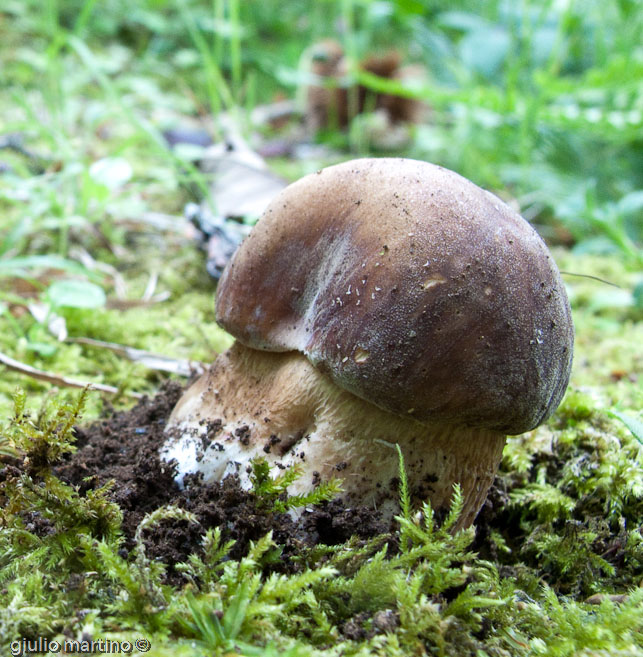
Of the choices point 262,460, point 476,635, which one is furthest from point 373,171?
point 476,635

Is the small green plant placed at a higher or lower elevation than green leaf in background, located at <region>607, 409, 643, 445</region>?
lower

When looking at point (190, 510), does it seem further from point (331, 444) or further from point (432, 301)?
point (432, 301)

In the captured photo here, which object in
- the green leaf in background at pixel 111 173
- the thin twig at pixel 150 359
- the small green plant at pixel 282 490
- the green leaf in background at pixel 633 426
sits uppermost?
the green leaf in background at pixel 111 173

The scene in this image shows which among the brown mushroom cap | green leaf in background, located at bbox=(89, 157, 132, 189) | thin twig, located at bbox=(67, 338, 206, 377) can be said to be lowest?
thin twig, located at bbox=(67, 338, 206, 377)

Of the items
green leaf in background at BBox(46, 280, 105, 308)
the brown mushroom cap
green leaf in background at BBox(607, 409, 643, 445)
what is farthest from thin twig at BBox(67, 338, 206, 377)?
green leaf in background at BBox(607, 409, 643, 445)

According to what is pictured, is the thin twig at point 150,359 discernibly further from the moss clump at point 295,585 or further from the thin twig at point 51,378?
the moss clump at point 295,585

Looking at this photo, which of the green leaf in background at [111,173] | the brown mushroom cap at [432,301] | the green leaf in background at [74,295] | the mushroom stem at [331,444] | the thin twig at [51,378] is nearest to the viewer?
the brown mushroom cap at [432,301]

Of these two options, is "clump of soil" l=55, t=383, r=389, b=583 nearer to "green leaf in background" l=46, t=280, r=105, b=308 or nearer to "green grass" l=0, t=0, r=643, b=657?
"green grass" l=0, t=0, r=643, b=657
